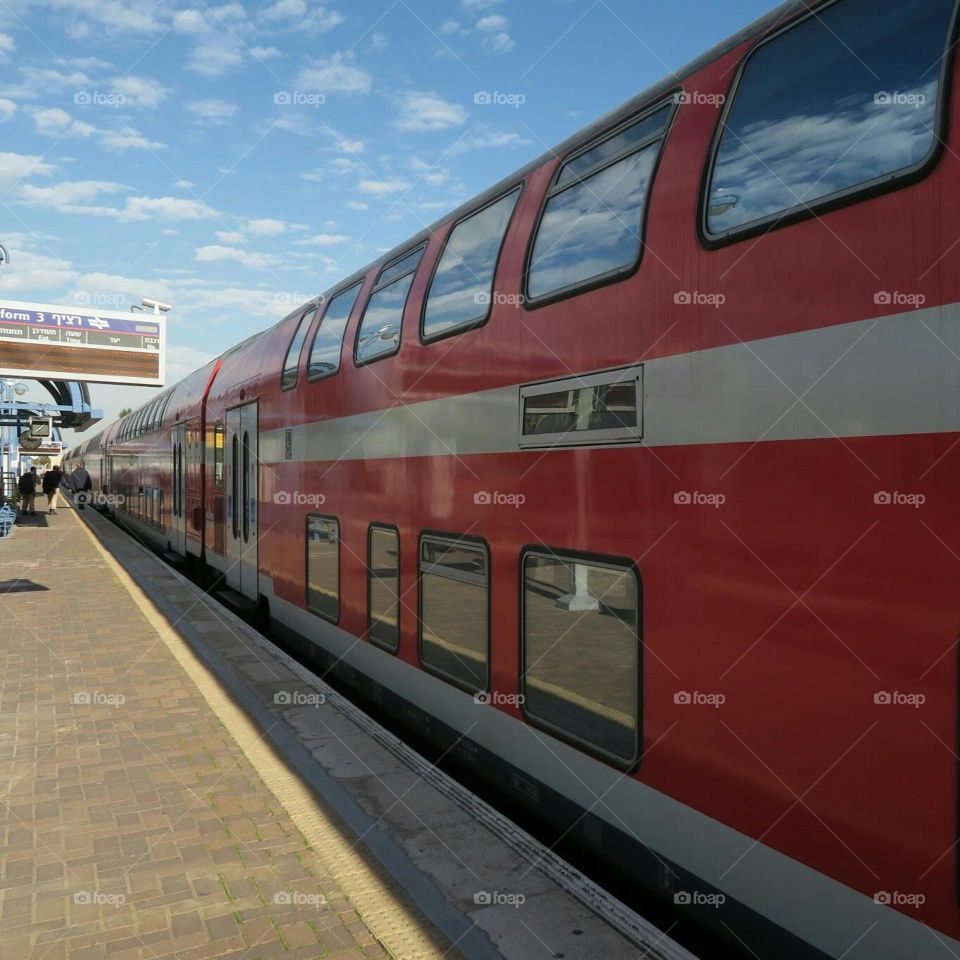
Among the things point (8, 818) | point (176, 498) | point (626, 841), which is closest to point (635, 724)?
point (626, 841)

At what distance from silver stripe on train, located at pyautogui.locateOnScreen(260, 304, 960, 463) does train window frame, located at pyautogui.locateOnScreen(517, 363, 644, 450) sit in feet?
0.22

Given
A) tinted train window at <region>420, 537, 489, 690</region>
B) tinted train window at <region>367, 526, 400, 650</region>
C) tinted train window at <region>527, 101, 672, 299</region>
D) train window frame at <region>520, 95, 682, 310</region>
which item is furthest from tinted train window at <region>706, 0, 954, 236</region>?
tinted train window at <region>367, 526, 400, 650</region>

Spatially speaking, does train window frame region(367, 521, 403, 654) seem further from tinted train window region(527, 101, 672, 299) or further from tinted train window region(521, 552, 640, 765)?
tinted train window region(527, 101, 672, 299)

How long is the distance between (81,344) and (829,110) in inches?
1117

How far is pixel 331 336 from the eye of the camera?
7793 millimetres

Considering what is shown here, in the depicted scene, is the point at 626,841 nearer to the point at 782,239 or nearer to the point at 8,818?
the point at 782,239

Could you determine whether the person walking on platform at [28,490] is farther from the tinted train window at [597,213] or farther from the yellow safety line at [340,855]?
the tinted train window at [597,213]

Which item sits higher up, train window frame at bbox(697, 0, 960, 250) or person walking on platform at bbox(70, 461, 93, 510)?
train window frame at bbox(697, 0, 960, 250)

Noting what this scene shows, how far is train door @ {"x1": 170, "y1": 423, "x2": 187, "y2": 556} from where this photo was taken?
51.2 ft

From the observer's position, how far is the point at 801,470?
2893mm

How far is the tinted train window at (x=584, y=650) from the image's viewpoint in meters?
3.75

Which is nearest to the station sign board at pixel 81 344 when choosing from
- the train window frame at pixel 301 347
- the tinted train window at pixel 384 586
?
the train window frame at pixel 301 347

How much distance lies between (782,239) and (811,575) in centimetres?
118

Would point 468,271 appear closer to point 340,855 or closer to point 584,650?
point 584,650
